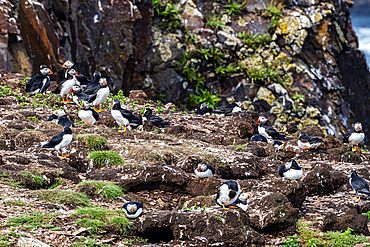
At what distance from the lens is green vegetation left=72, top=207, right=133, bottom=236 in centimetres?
547

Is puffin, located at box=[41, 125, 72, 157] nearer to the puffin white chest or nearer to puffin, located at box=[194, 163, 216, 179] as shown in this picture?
puffin, located at box=[194, 163, 216, 179]

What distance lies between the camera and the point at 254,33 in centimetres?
2258

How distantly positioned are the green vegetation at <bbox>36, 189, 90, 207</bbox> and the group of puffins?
85 cm

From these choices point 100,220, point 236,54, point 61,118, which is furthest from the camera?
point 236,54

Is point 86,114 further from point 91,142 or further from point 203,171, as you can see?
point 203,171

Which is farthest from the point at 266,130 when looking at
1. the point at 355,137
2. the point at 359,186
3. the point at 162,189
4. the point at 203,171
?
the point at 162,189

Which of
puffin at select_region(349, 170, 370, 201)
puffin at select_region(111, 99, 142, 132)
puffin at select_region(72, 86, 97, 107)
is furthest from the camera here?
puffin at select_region(72, 86, 97, 107)

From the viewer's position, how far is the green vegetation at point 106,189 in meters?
6.73

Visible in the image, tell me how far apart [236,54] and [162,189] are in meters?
15.9

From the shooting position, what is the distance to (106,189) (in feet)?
22.3

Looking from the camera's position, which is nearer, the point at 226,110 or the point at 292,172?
the point at 292,172

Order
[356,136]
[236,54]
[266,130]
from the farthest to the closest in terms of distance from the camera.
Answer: [236,54] < [266,130] < [356,136]

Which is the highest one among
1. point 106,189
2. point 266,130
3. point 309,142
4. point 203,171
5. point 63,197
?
point 63,197

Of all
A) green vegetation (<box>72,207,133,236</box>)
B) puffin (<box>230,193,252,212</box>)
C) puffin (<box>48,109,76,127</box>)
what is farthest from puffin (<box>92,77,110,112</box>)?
puffin (<box>230,193,252,212</box>)
